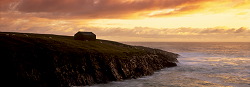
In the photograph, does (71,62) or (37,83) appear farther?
(71,62)

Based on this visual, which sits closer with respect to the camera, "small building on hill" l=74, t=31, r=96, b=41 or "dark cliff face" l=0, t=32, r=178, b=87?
"dark cliff face" l=0, t=32, r=178, b=87

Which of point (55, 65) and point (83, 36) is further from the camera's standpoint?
point (83, 36)

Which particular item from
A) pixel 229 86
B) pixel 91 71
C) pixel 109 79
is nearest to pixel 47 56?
pixel 91 71

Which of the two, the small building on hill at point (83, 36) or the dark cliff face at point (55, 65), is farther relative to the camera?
the small building on hill at point (83, 36)

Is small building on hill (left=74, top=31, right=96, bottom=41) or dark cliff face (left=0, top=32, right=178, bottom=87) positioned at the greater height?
small building on hill (left=74, top=31, right=96, bottom=41)

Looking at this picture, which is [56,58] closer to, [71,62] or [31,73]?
[71,62]

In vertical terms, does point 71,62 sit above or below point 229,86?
above

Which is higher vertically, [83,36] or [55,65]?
[83,36]

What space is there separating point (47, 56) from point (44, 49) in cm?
232

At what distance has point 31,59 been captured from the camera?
41.4 m

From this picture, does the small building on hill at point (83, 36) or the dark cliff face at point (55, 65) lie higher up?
the small building on hill at point (83, 36)

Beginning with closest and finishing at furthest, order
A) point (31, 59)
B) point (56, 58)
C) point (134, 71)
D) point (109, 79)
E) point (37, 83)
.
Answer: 1. point (37, 83)
2. point (31, 59)
3. point (56, 58)
4. point (109, 79)
5. point (134, 71)

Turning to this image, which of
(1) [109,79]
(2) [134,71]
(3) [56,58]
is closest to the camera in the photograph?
(3) [56,58]

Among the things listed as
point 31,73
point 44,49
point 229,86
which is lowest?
point 229,86
